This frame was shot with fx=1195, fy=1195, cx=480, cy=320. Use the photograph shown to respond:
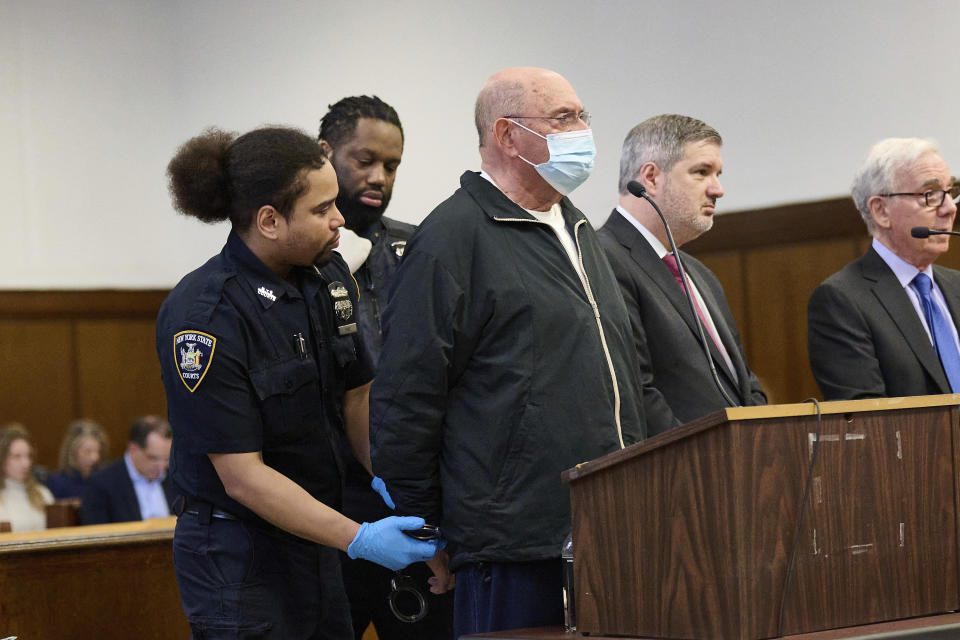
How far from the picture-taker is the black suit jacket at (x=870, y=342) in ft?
10.3

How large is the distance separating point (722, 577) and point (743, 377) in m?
1.19

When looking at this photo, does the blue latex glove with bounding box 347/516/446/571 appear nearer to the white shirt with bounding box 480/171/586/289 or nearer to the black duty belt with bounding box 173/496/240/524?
the black duty belt with bounding box 173/496/240/524

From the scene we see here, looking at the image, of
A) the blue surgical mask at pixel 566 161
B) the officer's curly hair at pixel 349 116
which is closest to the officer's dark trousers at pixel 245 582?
the blue surgical mask at pixel 566 161

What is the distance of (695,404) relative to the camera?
272cm

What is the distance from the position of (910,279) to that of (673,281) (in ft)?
2.83

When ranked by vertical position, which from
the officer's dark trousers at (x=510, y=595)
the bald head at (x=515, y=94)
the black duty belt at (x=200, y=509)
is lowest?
the officer's dark trousers at (x=510, y=595)

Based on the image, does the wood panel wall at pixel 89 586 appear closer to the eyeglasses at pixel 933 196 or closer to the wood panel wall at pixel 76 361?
the eyeglasses at pixel 933 196

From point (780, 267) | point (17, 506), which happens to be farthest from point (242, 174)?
point (17, 506)

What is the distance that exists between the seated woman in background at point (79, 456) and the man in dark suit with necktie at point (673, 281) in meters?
5.67

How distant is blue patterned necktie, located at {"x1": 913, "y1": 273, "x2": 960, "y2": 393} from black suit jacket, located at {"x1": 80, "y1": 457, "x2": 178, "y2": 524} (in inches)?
178

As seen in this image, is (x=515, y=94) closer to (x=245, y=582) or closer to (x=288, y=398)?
(x=288, y=398)

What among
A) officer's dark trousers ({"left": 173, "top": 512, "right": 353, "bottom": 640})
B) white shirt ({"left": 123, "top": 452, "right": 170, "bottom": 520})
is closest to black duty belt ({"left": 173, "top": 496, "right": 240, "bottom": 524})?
officer's dark trousers ({"left": 173, "top": 512, "right": 353, "bottom": 640})

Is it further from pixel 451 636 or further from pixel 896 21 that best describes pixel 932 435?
pixel 896 21

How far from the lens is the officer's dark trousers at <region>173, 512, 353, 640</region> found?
2.28 metres
